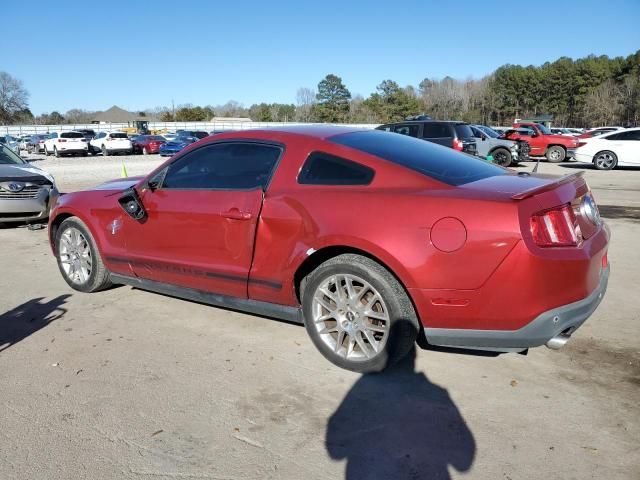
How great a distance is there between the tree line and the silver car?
72.6 meters

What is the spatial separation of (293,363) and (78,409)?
52.3 inches

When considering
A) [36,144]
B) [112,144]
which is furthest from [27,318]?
[36,144]

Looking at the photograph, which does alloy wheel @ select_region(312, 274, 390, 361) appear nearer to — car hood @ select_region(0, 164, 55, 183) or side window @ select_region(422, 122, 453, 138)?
car hood @ select_region(0, 164, 55, 183)

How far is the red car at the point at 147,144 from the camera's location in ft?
118

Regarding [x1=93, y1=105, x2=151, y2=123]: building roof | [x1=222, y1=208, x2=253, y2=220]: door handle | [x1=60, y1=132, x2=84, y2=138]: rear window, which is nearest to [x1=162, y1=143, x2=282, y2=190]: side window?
[x1=222, y1=208, x2=253, y2=220]: door handle

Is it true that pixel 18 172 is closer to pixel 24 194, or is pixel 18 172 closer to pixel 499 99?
pixel 24 194

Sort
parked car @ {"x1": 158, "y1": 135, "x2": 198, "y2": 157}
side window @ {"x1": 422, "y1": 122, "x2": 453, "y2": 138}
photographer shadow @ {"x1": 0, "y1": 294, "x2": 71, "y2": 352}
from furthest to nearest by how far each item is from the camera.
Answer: parked car @ {"x1": 158, "y1": 135, "x2": 198, "y2": 157} < side window @ {"x1": 422, "y1": 122, "x2": 453, "y2": 138} < photographer shadow @ {"x1": 0, "y1": 294, "x2": 71, "y2": 352}

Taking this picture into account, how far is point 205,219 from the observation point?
395 cm

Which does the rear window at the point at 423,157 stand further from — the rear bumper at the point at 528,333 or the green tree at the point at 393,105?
the green tree at the point at 393,105

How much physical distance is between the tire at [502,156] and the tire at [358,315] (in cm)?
1662

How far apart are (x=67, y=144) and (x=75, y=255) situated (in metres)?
32.1

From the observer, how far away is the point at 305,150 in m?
3.69

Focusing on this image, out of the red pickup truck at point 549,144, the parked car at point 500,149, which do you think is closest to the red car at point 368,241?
the parked car at point 500,149

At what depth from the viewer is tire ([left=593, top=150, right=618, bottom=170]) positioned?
1816 centimetres
